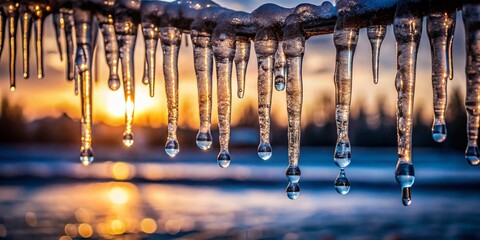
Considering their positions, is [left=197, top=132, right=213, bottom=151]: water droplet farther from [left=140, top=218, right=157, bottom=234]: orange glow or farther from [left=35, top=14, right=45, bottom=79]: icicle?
[left=140, top=218, right=157, bottom=234]: orange glow

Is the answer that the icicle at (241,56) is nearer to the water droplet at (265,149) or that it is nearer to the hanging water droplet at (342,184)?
the water droplet at (265,149)

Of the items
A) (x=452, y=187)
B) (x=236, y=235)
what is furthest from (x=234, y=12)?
(x=452, y=187)

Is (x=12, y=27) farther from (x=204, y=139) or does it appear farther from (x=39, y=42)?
(x=204, y=139)

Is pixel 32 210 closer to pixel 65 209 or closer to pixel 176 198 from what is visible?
pixel 65 209

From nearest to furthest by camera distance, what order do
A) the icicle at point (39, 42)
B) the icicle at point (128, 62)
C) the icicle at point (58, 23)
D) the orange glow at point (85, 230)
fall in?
the icicle at point (128, 62) → the icicle at point (58, 23) → the icicle at point (39, 42) → the orange glow at point (85, 230)

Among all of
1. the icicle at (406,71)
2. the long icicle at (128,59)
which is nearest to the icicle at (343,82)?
the icicle at (406,71)
